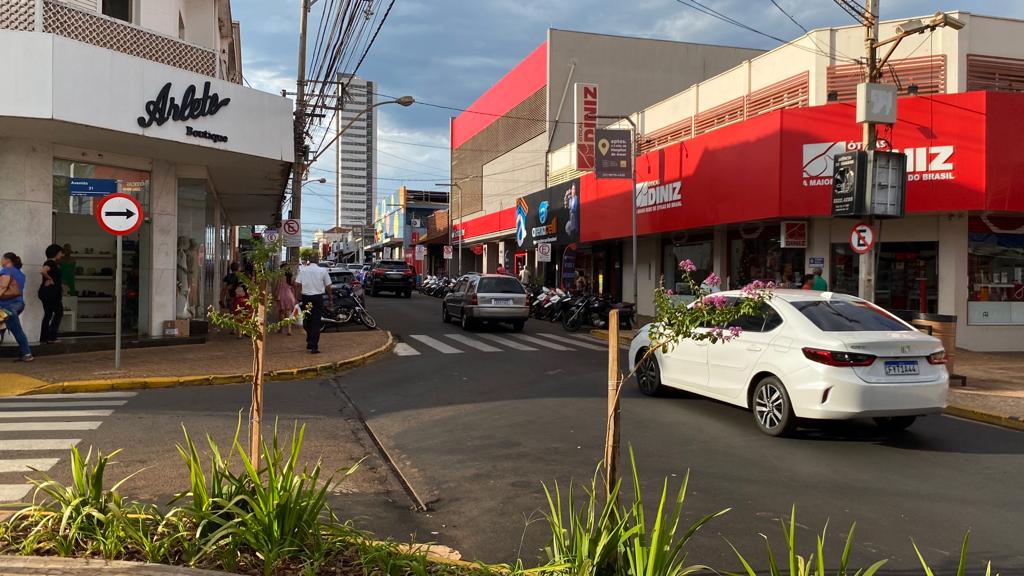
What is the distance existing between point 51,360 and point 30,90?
4.35 m

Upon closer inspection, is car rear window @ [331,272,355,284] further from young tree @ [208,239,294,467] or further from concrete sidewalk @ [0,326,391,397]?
young tree @ [208,239,294,467]

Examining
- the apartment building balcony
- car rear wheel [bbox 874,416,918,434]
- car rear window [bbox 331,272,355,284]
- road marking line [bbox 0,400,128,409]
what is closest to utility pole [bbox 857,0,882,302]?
car rear wheel [bbox 874,416,918,434]

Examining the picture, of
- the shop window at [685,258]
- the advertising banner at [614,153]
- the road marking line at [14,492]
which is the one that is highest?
the advertising banner at [614,153]

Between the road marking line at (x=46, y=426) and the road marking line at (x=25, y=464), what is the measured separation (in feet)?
4.12

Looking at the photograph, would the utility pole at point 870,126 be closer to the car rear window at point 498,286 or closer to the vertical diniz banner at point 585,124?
the car rear window at point 498,286

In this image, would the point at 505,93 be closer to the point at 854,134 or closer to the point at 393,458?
the point at 854,134

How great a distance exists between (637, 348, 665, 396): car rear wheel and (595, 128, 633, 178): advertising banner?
12178 millimetres

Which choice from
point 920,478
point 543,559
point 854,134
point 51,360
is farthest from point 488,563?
point 854,134

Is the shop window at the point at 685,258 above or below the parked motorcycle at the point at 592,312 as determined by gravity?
above

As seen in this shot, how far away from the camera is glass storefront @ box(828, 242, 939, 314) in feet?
54.5

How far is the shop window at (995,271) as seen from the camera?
53.6 ft

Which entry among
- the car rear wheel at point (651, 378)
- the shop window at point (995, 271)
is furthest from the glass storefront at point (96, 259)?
the shop window at point (995, 271)

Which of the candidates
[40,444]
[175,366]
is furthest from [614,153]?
[40,444]

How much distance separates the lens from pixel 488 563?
4188 mm
